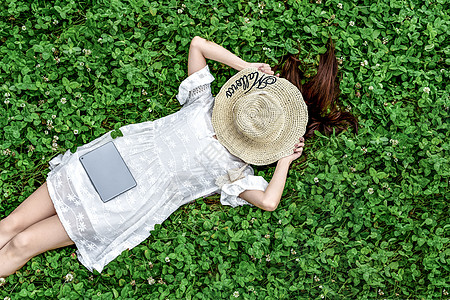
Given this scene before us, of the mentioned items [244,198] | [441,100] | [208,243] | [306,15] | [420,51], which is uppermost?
[306,15]

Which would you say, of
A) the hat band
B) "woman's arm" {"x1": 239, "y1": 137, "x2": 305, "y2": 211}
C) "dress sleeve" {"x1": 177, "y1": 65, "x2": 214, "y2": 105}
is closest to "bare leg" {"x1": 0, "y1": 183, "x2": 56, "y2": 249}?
"dress sleeve" {"x1": 177, "y1": 65, "x2": 214, "y2": 105}

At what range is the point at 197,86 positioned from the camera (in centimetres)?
436

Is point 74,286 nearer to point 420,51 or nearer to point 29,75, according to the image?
point 29,75

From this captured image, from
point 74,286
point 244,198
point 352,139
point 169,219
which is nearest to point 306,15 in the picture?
point 352,139

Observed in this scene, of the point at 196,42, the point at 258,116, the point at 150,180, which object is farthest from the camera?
the point at 196,42

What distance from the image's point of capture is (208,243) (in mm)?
4570

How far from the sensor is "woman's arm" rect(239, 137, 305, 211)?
4145 mm

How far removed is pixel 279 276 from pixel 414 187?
157 cm

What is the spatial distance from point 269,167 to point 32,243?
227cm

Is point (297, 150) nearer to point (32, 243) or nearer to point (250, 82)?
point (250, 82)

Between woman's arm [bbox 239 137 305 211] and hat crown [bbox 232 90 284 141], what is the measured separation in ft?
1.12

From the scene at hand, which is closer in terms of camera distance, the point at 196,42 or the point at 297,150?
the point at 297,150

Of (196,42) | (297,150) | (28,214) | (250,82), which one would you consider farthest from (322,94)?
(28,214)

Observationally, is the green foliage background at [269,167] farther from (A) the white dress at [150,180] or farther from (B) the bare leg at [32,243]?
(A) the white dress at [150,180]
